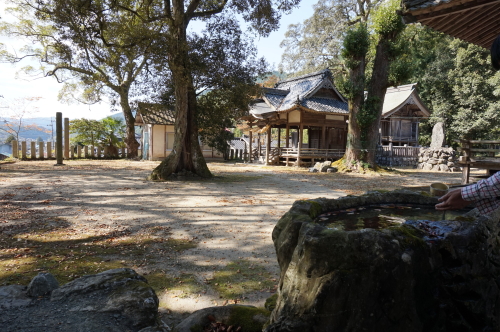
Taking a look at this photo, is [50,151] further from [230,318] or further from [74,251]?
[230,318]

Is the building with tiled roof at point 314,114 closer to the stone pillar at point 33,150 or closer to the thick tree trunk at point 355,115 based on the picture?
the thick tree trunk at point 355,115

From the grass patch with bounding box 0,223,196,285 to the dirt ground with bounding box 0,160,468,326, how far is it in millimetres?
13

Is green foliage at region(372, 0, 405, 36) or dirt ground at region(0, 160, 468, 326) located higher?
green foliage at region(372, 0, 405, 36)

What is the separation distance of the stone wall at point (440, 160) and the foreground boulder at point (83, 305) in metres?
21.6

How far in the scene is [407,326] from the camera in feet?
5.60

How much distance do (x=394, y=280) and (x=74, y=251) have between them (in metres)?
4.10

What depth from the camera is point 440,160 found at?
1980 centimetres

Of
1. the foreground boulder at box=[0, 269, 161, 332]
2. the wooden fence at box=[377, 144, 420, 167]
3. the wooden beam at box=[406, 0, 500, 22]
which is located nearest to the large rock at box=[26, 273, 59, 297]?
the foreground boulder at box=[0, 269, 161, 332]

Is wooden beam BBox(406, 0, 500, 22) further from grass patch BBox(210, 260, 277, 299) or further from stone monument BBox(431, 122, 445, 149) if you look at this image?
stone monument BBox(431, 122, 445, 149)

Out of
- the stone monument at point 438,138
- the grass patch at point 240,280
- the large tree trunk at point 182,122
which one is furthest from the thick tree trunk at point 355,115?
the grass patch at point 240,280

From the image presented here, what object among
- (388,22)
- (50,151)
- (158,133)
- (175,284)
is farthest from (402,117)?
(50,151)

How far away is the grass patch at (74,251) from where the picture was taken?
354 centimetres

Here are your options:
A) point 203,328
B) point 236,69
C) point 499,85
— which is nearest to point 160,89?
point 236,69

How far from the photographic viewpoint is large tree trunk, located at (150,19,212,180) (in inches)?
417
